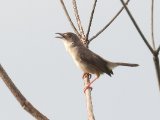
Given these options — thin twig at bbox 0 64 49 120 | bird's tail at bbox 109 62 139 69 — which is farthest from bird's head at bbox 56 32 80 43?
thin twig at bbox 0 64 49 120

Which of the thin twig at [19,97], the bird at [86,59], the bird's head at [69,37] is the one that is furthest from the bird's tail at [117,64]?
the thin twig at [19,97]

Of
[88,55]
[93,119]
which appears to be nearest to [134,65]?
[88,55]

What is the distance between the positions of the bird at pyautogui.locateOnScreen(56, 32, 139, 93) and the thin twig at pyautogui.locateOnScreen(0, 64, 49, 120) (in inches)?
208

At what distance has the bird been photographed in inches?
320

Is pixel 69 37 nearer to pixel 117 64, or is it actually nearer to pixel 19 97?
pixel 117 64

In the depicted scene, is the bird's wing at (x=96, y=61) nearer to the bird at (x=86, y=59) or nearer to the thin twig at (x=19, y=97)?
the bird at (x=86, y=59)

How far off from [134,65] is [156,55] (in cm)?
627

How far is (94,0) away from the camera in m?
5.11

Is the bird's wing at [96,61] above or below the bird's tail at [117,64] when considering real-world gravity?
above

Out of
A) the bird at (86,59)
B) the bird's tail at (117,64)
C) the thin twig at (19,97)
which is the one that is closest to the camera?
the thin twig at (19,97)

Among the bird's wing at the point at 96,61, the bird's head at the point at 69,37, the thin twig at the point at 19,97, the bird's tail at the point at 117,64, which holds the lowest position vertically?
the bird's tail at the point at 117,64

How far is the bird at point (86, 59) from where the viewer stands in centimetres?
812

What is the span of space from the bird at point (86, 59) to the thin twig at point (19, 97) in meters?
5.29

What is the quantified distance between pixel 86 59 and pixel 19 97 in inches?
220
